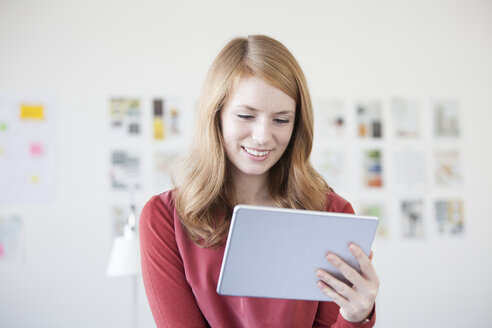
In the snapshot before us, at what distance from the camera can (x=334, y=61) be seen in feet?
10.5

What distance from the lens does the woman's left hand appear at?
96 cm

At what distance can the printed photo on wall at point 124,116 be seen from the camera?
9.83 ft

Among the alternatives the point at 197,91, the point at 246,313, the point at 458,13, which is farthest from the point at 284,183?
the point at 458,13

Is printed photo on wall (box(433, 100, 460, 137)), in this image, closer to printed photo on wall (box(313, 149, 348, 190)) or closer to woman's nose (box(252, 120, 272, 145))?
printed photo on wall (box(313, 149, 348, 190))

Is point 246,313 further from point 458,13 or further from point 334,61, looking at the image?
point 458,13

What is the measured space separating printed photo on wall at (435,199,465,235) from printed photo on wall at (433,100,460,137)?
49 centimetres

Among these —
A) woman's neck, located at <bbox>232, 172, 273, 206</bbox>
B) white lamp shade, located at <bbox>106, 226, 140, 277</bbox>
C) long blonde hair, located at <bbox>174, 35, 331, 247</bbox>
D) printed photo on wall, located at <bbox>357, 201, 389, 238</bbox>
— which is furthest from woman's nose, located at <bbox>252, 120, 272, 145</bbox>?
printed photo on wall, located at <bbox>357, 201, 389, 238</bbox>

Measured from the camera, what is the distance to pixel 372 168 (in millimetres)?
3186

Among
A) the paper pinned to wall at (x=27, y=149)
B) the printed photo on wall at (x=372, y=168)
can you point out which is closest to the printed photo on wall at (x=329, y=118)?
the printed photo on wall at (x=372, y=168)

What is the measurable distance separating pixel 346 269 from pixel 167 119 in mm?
2274

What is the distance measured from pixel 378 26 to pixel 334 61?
16.8 inches

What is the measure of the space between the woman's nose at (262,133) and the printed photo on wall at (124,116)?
6.60 feet

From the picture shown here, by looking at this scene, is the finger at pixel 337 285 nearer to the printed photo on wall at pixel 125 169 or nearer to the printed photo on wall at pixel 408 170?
the printed photo on wall at pixel 125 169

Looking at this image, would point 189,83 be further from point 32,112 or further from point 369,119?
point 369,119
